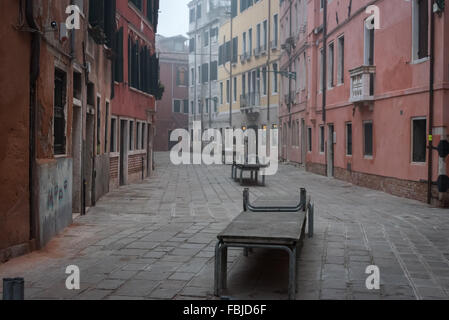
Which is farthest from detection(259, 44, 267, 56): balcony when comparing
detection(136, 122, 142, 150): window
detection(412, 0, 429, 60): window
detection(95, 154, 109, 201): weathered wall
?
detection(95, 154, 109, 201): weathered wall

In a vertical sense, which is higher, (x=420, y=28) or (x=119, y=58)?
(x=420, y=28)

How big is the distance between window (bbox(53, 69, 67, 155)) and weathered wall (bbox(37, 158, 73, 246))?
257 millimetres

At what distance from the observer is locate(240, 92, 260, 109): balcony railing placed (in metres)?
38.7

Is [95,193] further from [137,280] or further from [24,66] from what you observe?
[137,280]

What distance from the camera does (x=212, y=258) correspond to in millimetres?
7195

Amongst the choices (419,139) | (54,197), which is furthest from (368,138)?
(54,197)

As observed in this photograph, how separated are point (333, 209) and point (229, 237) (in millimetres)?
7527

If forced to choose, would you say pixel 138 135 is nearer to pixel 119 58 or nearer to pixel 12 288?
pixel 119 58

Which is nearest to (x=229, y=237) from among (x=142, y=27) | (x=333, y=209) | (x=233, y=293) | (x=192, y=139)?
(x=233, y=293)

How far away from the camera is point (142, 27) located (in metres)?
21.3

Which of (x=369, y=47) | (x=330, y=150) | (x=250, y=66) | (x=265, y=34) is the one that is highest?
(x=265, y=34)

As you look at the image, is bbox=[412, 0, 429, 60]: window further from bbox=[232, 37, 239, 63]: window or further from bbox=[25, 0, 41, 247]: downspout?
bbox=[232, 37, 239, 63]: window

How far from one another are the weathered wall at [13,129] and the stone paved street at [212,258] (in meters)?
0.46

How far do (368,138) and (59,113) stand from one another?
451 inches
